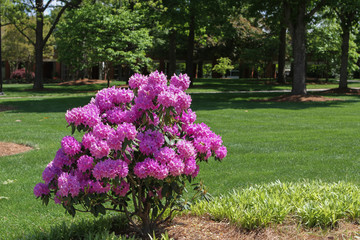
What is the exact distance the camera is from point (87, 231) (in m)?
3.88

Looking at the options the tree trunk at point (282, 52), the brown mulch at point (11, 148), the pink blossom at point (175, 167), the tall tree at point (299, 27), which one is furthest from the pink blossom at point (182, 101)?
the tree trunk at point (282, 52)

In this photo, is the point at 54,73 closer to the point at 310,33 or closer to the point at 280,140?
the point at 310,33

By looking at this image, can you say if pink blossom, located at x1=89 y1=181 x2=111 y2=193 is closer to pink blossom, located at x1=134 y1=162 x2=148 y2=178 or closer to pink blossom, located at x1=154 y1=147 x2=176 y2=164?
pink blossom, located at x1=134 y1=162 x2=148 y2=178

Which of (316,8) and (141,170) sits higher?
(316,8)

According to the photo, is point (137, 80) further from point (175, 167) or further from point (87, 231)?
point (87, 231)

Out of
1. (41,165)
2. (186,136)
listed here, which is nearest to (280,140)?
(41,165)

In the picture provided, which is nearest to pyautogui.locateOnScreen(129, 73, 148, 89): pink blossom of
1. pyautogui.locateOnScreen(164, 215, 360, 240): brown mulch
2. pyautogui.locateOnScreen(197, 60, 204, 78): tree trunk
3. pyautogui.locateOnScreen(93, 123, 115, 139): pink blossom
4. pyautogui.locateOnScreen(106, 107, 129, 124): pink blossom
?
pyautogui.locateOnScreen(106, 107, 129, 124): pink blossom

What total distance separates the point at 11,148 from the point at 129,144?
6.78 m

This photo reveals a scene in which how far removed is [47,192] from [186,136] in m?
1.33

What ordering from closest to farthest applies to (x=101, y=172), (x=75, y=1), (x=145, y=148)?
(x=101, y=172), (x=145, y=148), (x=75, y=1)

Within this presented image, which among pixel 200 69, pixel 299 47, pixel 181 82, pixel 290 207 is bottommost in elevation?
pixel 290 207

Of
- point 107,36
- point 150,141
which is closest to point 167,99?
point 150,141

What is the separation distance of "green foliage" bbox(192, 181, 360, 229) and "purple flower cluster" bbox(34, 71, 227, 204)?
744 millimetres

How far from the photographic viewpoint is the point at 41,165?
7.49 m
